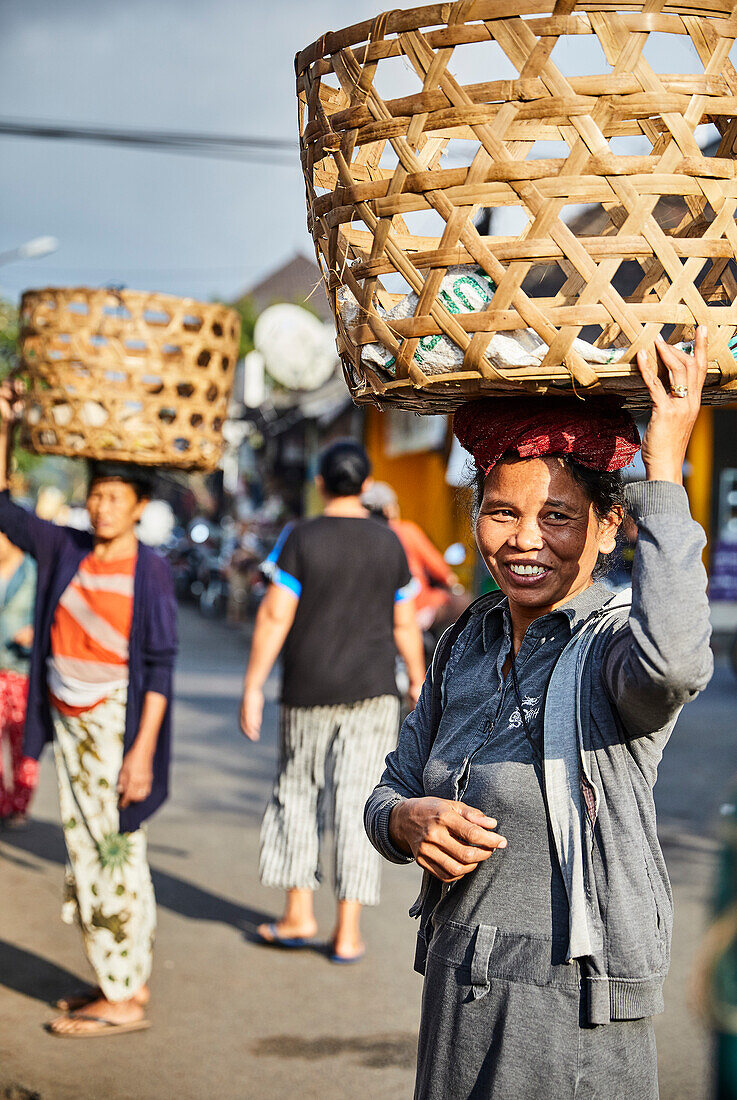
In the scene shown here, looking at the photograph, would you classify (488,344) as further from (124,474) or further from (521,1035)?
(124,474)

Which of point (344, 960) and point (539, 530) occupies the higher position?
point (539, 530)

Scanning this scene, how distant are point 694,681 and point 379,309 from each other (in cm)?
75

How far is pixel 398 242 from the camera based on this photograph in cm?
184

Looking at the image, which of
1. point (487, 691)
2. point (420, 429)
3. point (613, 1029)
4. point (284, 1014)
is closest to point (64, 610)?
point (284, 1014)

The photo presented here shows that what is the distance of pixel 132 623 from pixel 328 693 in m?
1.02

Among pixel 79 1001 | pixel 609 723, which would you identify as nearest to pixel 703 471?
pixel 79 1001

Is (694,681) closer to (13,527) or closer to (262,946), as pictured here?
(13,527)

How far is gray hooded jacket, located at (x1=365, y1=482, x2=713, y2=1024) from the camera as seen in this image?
1673mm

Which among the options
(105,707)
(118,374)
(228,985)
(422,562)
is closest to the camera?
(118,374)

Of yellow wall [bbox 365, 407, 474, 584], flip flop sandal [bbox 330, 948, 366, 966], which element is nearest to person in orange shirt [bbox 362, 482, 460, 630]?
flip flop sandal [bbox 330, 948, 366, 966]

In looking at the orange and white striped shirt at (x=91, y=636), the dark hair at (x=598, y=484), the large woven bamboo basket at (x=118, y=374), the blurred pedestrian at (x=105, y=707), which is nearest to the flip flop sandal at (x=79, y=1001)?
the blurred pedestrian at (x=105, y=707)

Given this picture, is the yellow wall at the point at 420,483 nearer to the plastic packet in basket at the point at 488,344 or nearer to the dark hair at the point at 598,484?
the dark hair at the point at 598,484

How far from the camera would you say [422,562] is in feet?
26.3

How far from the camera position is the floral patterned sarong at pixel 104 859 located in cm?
414
